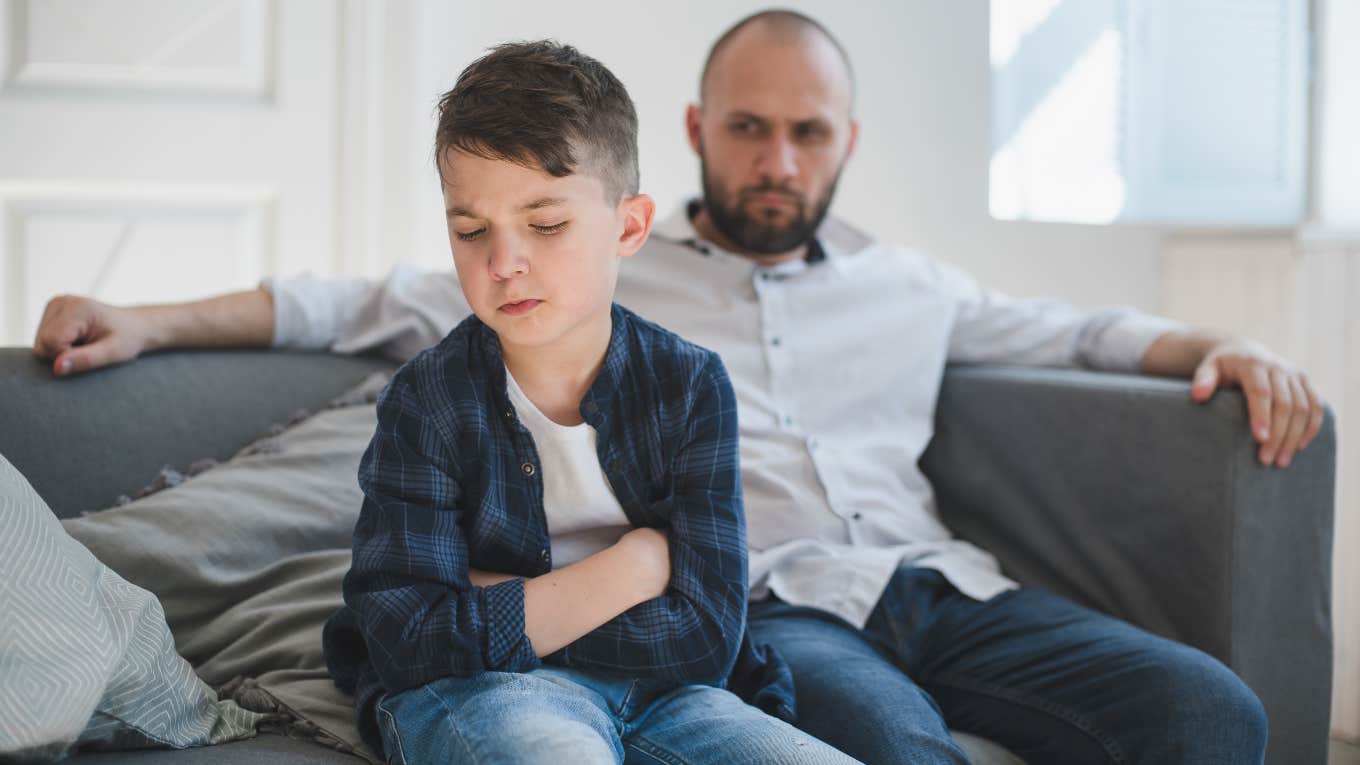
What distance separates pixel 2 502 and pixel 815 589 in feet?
2.84

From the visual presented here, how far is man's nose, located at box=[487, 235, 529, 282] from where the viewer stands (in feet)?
3.06

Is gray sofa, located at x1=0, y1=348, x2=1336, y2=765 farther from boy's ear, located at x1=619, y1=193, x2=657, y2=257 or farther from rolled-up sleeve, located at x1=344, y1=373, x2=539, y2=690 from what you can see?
boy's ear, located at x1=619, y1=193, x2=657, y2=257

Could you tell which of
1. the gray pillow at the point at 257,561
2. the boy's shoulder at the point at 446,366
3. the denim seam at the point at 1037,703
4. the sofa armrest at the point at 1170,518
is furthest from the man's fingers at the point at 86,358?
the sofa armrest at the point at 1170,518

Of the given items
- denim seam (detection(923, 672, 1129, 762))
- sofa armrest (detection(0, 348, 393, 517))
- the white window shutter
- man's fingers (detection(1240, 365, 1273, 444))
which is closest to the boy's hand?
denim seam (detection(923, 672, 1129, 762))

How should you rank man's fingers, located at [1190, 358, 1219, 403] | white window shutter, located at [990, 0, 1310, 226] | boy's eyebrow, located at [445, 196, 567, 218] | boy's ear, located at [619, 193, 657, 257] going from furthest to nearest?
white window shutter, located at [990, 0, 1310, 226], man's fingers, located at [1190, 358, 1219, 403], boy's ear, located at [619, 193, 657, 257], boy's eyebrow, located at [445, 196, 567, 218]

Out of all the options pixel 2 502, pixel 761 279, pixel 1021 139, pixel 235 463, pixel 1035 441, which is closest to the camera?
pixel 2 502

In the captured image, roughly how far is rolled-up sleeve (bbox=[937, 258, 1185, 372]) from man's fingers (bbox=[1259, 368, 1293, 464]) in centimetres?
36

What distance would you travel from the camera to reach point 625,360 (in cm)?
110

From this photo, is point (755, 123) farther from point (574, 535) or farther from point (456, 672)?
point (456, 672)

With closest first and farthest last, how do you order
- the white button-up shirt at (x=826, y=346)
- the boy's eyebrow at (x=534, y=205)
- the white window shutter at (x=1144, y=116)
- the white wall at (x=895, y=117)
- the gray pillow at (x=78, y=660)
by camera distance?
the gray pillow at (x=78, y=660)
the boy's eyebrow at (x=534, y=205)
the white button-up shirt at (x=826, y=346)
the white wall at (x=895, y=117)
the white window shutter at (x=1144, y=116)

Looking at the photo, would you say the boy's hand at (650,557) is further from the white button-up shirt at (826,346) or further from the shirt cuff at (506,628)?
the white button-up shirt at (826,346)

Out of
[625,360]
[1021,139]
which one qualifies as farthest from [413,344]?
[1021,139]

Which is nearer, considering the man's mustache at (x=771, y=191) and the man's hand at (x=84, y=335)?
the man's hand at (x=84, y=335)

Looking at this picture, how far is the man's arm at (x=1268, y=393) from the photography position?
1315 millimetres
